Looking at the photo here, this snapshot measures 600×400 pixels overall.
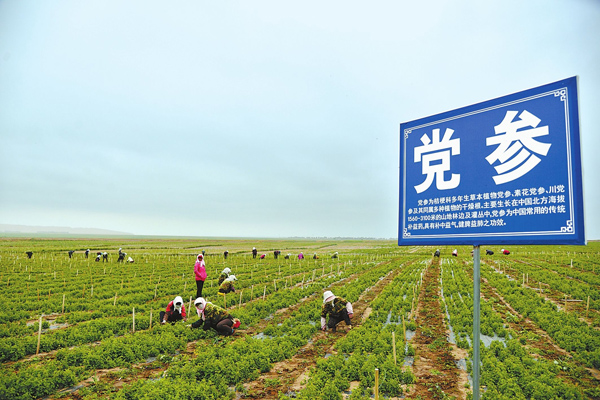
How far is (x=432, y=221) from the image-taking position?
472 centimetres

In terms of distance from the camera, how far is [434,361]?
8547mm

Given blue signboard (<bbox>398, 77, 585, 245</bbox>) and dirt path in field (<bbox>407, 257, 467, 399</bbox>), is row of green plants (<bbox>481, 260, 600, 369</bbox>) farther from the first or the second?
blue signboard (<bbox>398, 77, 585, 245</bbox>)

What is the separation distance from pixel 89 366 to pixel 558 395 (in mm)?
11037

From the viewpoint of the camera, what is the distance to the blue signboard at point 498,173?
12.0ft

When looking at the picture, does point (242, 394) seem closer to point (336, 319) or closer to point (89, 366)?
point (89, 366)

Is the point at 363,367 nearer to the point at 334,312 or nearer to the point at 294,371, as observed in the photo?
the point at 294,371

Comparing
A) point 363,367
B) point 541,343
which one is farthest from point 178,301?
point 541,343

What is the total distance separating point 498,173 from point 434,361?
6.60 m

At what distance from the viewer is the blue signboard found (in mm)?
3650

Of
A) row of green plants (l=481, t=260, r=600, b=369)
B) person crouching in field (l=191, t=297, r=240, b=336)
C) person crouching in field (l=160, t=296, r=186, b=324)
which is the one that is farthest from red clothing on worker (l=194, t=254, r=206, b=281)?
row of green plants (l=481, t=260, r=600, b=369)

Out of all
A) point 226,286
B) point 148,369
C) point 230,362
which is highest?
point 226,286

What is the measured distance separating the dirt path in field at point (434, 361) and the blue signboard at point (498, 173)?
13.5 feet

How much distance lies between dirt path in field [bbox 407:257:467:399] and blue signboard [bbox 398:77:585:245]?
4.12 metres

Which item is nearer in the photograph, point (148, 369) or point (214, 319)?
point (148, 369)
